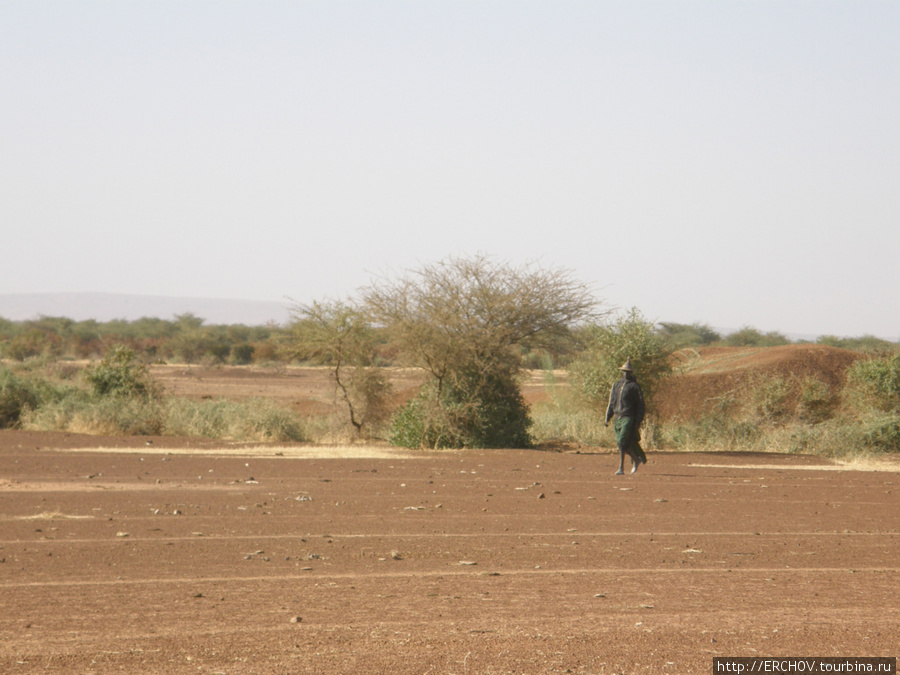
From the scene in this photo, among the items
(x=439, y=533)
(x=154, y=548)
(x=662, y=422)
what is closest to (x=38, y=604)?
(x=154, y=548)

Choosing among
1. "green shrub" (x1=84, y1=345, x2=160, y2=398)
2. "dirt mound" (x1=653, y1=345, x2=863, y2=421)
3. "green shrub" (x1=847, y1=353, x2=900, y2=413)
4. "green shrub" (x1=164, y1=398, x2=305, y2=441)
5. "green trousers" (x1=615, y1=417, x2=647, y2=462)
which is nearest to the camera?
"green trousers" (x1=615, y1=417, x2=647, y2=462)

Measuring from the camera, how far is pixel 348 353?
1056 inches

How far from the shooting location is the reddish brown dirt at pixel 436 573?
256 inches

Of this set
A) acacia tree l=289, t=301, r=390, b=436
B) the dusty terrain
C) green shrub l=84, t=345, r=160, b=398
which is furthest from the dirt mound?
green shrub l=84, t=345, r=160, b=398

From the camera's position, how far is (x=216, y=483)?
1656 cm

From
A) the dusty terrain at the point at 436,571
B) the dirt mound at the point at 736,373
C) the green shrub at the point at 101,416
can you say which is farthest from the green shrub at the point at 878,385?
the green shrub at the point at 101,416

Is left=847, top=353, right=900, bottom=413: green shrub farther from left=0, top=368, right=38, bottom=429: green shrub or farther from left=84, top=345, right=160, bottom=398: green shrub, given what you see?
left=0, top=368, right=38, bottom=429: green shrub

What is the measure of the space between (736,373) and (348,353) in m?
13.2

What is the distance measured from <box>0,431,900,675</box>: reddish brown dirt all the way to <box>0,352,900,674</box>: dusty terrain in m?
0.03

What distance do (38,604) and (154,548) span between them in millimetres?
2515

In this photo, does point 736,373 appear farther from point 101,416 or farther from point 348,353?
point 101,416

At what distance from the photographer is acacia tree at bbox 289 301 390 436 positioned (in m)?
26.6

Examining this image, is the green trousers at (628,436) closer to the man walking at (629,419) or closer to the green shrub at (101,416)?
the man walking at (629,419)

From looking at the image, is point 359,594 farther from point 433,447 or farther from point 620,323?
point 620,323
